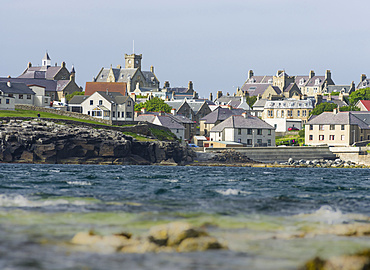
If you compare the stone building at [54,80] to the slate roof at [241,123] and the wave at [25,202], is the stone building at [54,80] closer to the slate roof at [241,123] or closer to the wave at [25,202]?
the slate roof at [241,123]

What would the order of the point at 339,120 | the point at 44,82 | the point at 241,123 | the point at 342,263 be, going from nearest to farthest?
the point at 342,263 → the point at 241,123 → the point at 339,120 → the point at 44,82

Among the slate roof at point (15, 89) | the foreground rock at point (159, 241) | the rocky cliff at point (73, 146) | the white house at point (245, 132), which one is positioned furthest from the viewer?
the white house at point (245, 132)

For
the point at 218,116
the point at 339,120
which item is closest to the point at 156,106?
the point at 218,116

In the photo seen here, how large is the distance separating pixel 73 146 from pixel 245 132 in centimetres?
4299

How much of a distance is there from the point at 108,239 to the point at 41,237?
2438 mm

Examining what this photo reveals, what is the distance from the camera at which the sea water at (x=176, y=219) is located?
1616 centimetres

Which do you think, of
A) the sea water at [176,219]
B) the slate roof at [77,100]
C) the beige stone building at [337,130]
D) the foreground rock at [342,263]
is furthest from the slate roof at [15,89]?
the foreground rock at [342,263]

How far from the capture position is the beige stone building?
417 ft

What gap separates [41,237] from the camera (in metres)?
19.0

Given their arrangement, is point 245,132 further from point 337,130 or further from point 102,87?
point 102,87

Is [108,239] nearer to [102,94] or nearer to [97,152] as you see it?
[97,152]

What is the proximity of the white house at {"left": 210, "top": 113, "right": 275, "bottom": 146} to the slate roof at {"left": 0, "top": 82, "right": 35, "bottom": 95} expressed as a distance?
40675mm

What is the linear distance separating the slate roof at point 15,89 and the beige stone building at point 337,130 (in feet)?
203

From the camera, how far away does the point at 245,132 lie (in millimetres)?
123688
